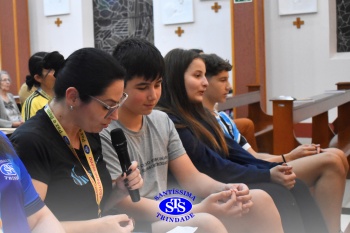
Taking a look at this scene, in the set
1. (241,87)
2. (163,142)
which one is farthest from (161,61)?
(241,87)

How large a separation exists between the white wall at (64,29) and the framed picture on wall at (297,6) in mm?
3800

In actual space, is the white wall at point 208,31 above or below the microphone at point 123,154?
above

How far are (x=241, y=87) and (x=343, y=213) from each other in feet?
16.2

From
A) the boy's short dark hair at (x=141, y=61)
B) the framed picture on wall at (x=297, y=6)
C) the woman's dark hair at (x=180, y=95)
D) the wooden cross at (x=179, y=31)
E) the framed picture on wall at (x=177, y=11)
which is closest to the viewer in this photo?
the boy's short dark hair at (x=141, y=61)

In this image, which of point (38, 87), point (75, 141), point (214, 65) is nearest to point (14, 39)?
point (38, 87)

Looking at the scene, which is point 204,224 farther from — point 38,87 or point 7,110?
point 7,110

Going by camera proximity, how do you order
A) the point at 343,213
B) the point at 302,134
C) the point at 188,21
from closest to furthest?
the point at 343,213 < the point at 302,134 < the point at 188,21

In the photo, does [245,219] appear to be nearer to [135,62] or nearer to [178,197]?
[178,197]

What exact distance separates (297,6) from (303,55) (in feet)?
2.56

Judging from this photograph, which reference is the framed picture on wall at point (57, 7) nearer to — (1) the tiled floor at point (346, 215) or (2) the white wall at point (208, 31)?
(2) the white wall at point (208, 31)

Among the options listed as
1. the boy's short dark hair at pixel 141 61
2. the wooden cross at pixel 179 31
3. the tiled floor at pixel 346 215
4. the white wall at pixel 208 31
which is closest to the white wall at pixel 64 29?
the white wall at pixel 208 31

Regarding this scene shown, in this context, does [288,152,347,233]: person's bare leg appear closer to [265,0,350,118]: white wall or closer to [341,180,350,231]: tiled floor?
[341,180,350,231]: tiled floor

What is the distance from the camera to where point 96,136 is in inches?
87.7

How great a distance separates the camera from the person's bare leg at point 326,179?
3.33m
